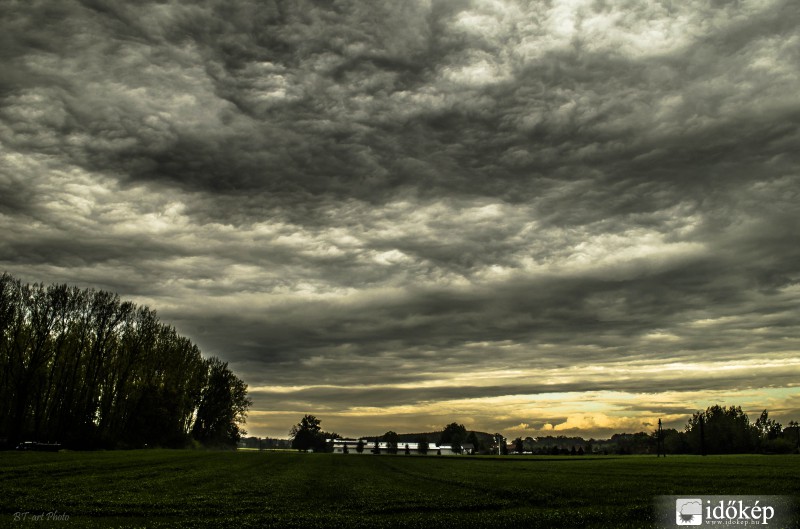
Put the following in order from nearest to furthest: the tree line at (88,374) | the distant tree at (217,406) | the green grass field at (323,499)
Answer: the green grass field at (323,499) < the tree line at (88,374) < the distant tree at (217,406)

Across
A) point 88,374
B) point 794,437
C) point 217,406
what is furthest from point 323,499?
point 794,437

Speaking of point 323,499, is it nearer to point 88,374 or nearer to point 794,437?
point 88,374

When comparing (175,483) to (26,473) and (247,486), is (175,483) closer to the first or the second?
(247,486)

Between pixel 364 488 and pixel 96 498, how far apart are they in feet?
70.4

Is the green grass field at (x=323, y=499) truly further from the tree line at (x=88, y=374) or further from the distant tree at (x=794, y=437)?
the distant tree at (x=794, y=437)

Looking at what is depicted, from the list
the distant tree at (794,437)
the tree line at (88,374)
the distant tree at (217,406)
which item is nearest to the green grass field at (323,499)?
the tree line at (88,374)

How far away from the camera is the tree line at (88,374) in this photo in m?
110

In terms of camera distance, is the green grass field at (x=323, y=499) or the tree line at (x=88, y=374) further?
the tree line at (x=88, y=374)

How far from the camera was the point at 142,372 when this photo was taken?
139000mm

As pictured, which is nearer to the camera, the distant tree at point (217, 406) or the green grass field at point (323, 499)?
the green grass field at point (323, 499)

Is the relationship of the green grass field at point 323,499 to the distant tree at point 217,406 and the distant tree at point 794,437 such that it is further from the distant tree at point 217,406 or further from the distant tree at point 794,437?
the distant tree at point 794,437

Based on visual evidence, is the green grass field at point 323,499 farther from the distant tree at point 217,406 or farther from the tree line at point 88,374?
the distant tree at point 217,406

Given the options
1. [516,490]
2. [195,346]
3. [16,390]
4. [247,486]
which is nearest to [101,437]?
Answer: [16,390]

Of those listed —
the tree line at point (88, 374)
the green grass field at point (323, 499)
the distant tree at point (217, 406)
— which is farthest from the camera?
the distant tree at point (217, 406)
